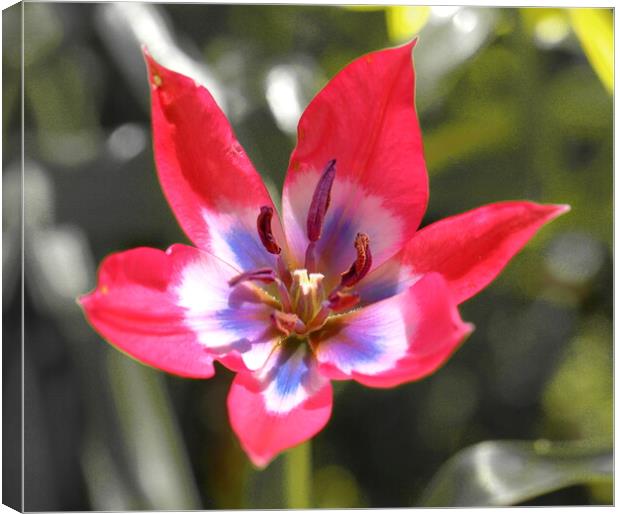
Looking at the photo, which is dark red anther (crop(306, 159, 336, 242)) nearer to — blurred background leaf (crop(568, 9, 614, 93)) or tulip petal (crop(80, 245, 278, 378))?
tulip petal (crop(80, 245, 278, 378))

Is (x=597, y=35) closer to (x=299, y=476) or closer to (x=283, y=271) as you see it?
(x=283, y=271)

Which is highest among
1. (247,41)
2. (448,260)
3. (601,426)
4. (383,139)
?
(247,41)

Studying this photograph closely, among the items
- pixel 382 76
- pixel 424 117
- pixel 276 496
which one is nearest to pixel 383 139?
pixel 382 76

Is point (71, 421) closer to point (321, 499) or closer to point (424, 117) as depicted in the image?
point (321, 499)

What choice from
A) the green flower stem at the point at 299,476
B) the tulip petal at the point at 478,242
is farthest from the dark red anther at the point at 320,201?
the green flower stem at the point at 299,476

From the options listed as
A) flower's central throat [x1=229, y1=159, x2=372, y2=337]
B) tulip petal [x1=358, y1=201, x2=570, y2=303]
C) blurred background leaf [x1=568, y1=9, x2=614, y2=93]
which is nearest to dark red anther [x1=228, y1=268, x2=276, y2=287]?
flower's central throat [x1=229, y1=159, x2=372, y2=337]

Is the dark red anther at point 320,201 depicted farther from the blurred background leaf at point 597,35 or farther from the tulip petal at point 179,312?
the blurred background leaf at point 597,35
